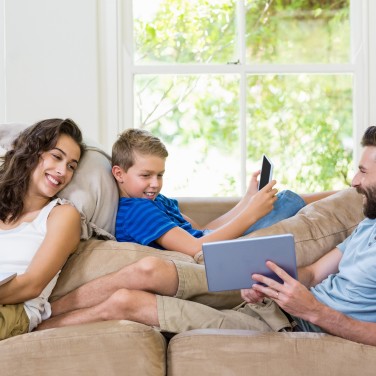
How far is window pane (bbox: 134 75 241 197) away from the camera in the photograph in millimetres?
4117

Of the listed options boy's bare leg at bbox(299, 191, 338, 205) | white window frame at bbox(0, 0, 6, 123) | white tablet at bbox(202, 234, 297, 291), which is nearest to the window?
white window frame at bbox(0, 0, 6, 123)

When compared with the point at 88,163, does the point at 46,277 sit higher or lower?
lower

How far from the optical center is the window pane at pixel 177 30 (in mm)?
4105

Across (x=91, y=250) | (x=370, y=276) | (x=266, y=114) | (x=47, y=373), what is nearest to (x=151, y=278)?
(x=91, y=250)

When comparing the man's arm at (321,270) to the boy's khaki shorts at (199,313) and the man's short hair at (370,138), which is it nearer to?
the boy's khaki shorts at (199,313)

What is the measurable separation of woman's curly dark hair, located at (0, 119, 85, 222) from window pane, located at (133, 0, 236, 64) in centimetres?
161

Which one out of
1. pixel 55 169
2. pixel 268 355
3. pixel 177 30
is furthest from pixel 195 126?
pixel 268 355

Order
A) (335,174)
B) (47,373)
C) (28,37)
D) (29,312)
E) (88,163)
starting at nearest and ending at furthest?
(47,373)
(29,312)
(88,163)
(28,37)
(335,174)

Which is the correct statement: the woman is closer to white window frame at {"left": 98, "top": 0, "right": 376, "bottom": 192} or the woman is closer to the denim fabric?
the denim fabric

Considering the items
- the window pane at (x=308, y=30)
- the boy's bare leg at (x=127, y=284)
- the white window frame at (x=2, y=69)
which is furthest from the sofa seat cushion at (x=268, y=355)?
the window pane at (x=308, y=30)

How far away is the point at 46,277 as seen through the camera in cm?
228

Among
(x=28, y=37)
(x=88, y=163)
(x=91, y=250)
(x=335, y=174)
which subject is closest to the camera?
(x=91, y=250)

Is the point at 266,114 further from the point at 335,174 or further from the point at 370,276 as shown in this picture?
the point at 370,276

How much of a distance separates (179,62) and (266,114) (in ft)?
1.83
